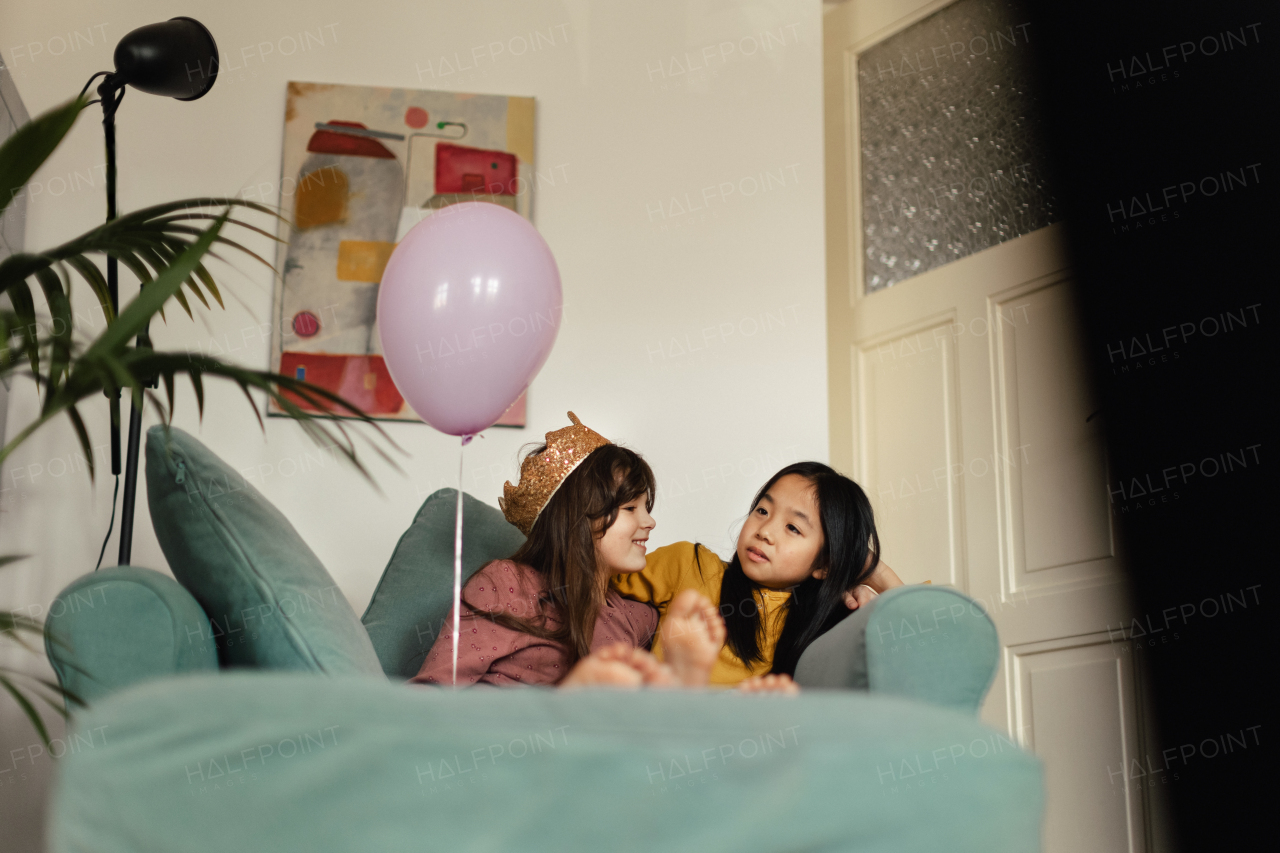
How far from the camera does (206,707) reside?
800mm

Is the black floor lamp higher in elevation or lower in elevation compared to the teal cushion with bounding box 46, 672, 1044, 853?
higher

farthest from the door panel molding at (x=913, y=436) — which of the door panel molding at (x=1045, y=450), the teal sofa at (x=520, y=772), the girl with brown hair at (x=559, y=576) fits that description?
the teal sofa at (x=520, y=772)

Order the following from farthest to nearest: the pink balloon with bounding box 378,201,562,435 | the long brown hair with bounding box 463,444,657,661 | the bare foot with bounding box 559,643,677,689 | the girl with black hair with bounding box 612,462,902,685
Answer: the girl with black hair with bounding box 612,462,902,685 → the long brown hair with bounding box 463,444,657,661 → the pink balloon with bounding box 378,201,562,435 → the bare foot with bounding box 559,643,677,689

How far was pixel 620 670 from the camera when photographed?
1056mm

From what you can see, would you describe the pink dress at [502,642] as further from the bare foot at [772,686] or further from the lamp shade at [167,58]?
the lamp shade at [167,58]

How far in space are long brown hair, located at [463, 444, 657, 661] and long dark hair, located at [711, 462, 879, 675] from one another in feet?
0.80

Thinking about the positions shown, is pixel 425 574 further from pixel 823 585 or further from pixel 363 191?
pixel 363 191

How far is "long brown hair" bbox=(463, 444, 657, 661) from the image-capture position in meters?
1.80

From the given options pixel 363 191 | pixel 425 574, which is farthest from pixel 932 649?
pixel 363 191

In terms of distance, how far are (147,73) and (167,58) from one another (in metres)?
0.04

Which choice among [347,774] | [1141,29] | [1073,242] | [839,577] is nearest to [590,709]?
[347,774]

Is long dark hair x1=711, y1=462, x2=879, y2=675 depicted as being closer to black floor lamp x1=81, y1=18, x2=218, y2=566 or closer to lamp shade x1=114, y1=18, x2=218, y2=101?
black floor lamp x1=81, y1=18, x2=218, y2=566

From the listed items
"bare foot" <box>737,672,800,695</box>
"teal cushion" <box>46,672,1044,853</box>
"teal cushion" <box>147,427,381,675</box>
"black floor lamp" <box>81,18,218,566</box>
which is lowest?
"teal cushion" <box>46,672,1044,853</box>

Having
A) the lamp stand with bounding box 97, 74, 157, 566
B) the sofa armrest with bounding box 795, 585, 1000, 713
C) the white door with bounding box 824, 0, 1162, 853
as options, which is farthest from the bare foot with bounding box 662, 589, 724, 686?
the white door with bounding box 824, 0, 1162, 853
